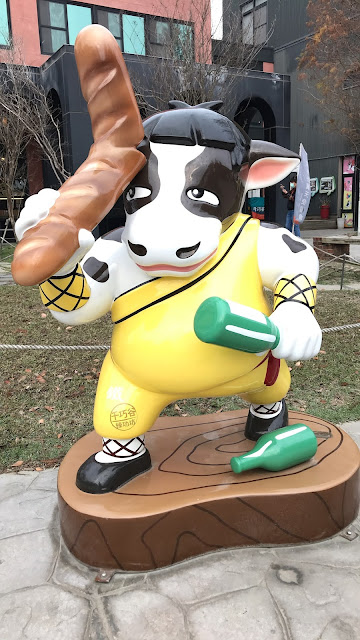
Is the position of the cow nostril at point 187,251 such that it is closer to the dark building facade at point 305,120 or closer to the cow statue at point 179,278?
the cow statue at point 179,278

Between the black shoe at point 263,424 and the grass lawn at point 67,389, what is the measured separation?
117cm

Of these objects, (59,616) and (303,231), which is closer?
(59,616)

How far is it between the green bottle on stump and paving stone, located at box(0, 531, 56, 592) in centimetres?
84

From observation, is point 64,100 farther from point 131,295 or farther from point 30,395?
point 131,295

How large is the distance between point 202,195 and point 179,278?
324 mm

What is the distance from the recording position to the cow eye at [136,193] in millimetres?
1848

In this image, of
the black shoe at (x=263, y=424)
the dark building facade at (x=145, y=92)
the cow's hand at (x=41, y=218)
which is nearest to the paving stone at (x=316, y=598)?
the black shoe at (x=263, y=424)

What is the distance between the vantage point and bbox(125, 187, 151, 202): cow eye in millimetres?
1848

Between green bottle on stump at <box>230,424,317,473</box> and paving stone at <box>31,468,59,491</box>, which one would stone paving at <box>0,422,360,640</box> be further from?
paving stone at <box>31,468,59,491</box>

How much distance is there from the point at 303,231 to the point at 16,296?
1509 cm

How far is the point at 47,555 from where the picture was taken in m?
2.13

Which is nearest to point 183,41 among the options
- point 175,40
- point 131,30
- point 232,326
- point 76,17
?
point 175,40

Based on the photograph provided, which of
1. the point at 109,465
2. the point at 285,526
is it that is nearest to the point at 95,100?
the point at 109,465

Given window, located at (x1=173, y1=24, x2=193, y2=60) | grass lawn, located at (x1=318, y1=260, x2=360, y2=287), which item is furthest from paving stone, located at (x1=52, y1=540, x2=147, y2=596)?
window, located at (x1=173, y1=24, x2=193, y2=60)
